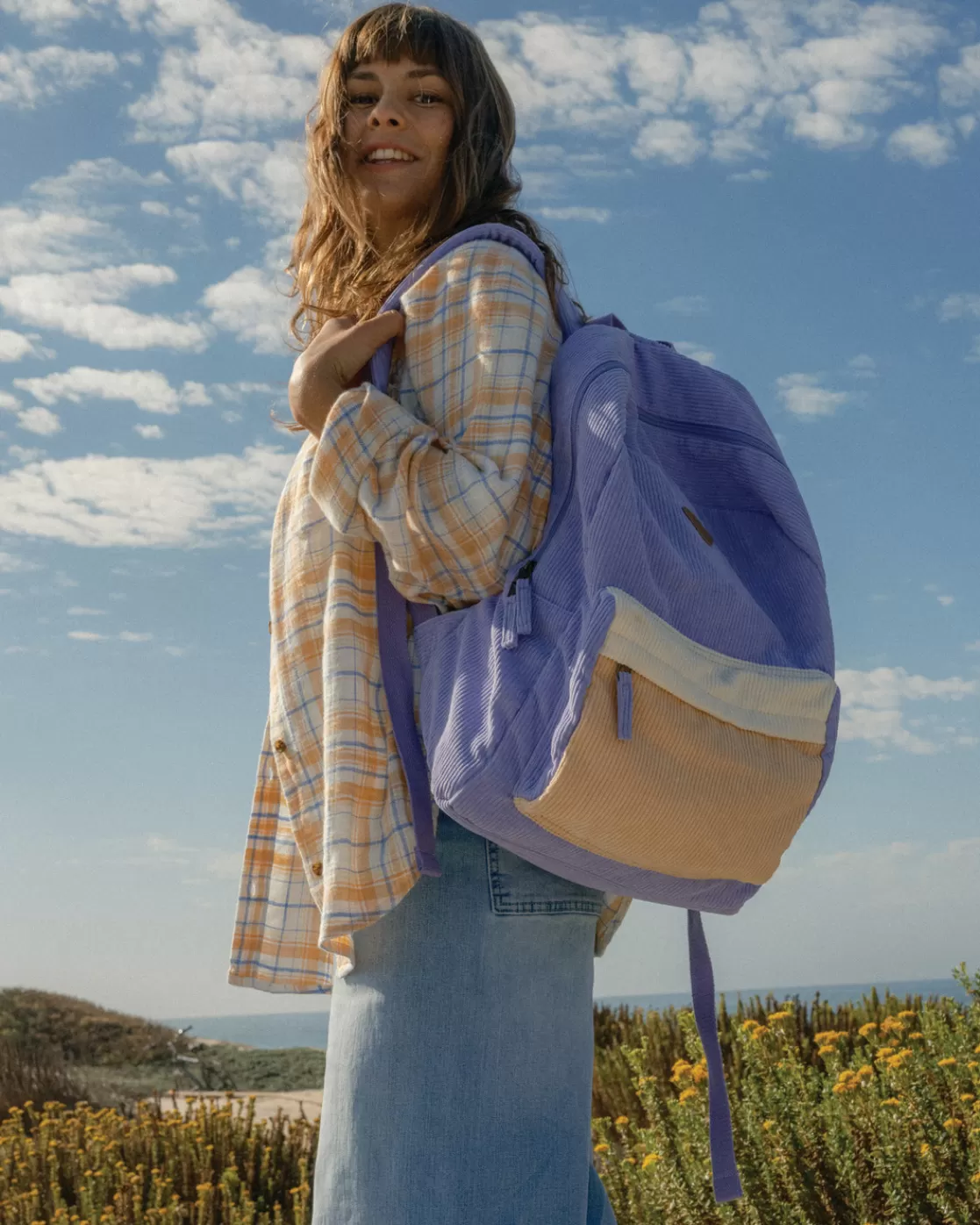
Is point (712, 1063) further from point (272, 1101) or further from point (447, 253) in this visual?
point (272, 1101)

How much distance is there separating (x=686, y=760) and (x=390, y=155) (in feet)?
3.77

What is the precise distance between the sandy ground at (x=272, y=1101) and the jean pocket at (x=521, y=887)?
595cm

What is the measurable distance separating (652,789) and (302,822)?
0.58 m

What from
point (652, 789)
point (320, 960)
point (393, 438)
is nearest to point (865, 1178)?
point (320, 960)

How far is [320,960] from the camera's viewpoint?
1.95 m

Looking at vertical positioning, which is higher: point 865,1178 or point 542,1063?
point 542,1063

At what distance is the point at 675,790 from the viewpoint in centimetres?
157

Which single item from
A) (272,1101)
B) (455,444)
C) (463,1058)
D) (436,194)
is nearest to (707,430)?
(455,444)

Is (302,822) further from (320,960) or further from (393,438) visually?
(393,438)

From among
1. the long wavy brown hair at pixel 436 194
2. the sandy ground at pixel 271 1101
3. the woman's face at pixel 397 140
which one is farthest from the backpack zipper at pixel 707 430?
the sandy ground at pixel 271 1101

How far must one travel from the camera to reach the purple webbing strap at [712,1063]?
6.38 feet

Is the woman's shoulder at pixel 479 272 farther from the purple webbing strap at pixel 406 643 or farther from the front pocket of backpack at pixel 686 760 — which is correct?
the front pocket of backpack at pixel 686 760

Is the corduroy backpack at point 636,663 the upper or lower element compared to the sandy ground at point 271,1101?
upper

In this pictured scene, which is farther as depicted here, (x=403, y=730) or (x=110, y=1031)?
(x=110, y=1031)
